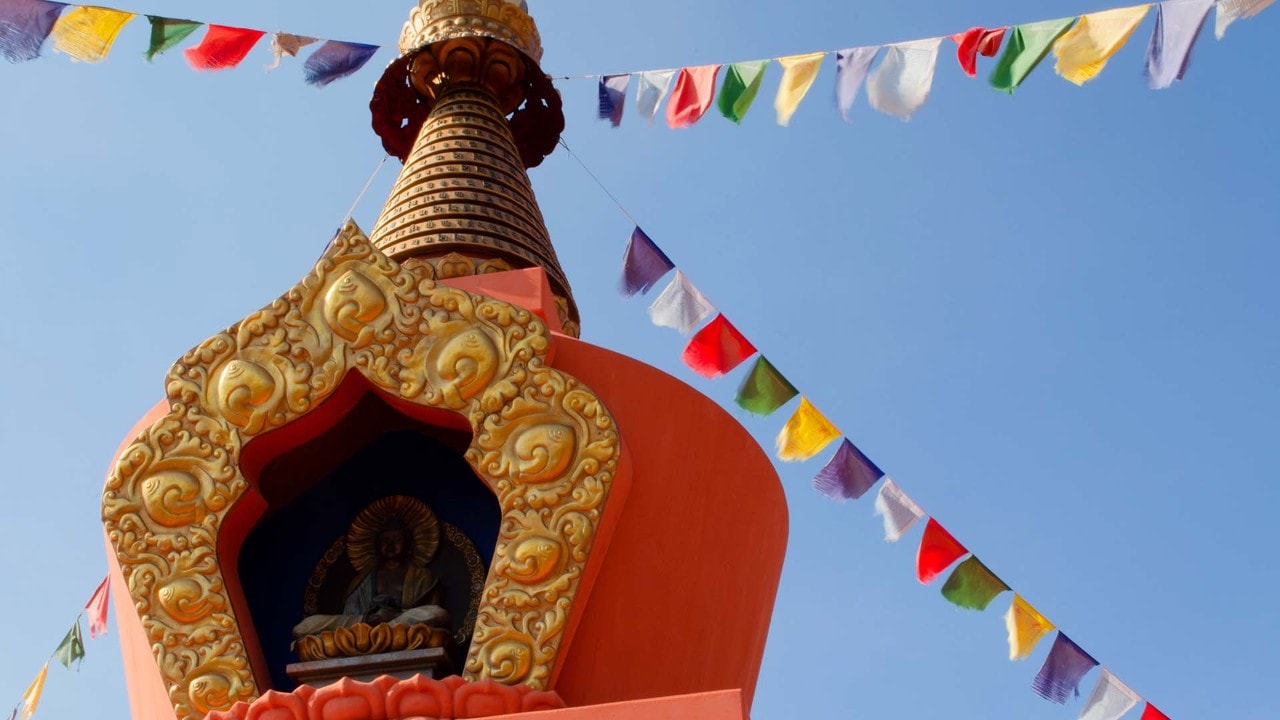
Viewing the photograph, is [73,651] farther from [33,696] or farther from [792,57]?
[792,57]

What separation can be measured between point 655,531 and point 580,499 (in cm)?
38

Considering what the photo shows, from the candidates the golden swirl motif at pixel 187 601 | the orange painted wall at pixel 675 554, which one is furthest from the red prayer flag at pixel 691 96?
the golden swirl motif at pixel 187 601

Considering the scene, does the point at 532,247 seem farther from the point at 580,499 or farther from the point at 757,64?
the point at 580,499

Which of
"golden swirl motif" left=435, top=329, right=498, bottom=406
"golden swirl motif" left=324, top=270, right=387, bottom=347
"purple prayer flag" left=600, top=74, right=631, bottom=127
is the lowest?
"golden swirl motif" left=435, top=329, right=498, bottom=406

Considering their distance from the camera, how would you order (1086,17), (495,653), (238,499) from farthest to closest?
(1086,17)
(238,499)
(495,653)

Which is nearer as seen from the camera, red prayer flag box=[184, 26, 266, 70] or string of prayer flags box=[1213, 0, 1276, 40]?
string of prayer flags box=[1213, 0, 1276, 40]

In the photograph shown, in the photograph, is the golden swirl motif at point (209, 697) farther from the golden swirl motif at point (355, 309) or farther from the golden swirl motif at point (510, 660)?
the golden swirl motif at point (355, 309)

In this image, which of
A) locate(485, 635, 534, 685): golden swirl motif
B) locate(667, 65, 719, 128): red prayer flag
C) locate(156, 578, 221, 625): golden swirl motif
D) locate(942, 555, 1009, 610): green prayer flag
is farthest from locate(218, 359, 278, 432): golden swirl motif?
locate(942, 555, 1009, 610): green prayer flag

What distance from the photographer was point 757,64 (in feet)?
25.7

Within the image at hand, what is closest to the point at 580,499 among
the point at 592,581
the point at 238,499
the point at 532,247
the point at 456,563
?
the point at 592,581

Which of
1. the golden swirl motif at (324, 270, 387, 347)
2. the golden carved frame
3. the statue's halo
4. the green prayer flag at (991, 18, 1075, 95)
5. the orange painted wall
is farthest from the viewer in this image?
the green prayer flag at (991, 18, 1075, 95)

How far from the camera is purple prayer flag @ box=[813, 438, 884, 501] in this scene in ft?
25.6

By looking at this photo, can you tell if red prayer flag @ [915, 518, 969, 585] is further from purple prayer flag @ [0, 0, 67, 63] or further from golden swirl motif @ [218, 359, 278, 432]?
purple prayer flag @ [0, 0, 67, 63]

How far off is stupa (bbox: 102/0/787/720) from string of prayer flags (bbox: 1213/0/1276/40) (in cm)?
235
